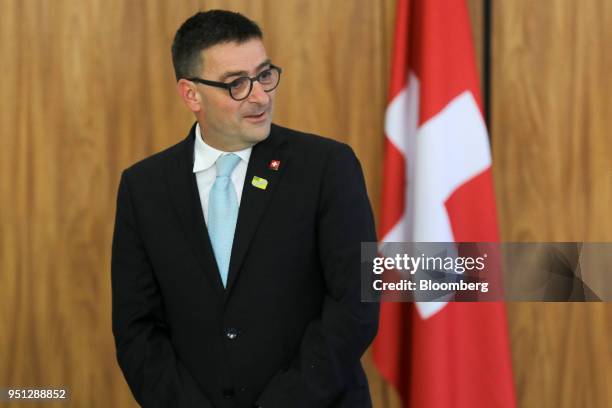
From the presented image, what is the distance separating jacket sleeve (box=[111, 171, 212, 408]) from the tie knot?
245 mm

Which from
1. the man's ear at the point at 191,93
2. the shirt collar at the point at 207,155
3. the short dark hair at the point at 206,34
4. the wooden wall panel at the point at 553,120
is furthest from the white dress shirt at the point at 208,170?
the wooden wall panel at the point at 553,120

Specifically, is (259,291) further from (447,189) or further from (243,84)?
(447,189)

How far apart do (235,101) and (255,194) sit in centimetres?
23

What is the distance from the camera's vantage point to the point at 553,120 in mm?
2744

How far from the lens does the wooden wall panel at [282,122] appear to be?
8.98ft

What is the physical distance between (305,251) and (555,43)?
4.64 feet

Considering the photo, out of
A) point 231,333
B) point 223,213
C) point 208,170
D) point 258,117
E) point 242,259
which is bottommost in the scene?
point 231,333

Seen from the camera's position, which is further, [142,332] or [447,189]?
[447,189]

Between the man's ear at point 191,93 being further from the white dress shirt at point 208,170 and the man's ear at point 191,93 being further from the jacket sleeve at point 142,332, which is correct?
the jacket sleeve at point 142,332

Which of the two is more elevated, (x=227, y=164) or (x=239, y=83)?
(x=239, y=83)

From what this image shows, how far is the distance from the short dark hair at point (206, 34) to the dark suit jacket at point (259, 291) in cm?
26

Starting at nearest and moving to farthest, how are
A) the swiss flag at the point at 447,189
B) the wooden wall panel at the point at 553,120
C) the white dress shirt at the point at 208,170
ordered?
the white dress shirt at the point at 208,170 → the swiss flag at the point at 447,189 → the wooden wall panel at the point at 553,120

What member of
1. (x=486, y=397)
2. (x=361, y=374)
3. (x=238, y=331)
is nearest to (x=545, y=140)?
(x=486, y=397)

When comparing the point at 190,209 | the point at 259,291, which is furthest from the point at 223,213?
the point at 259,291
